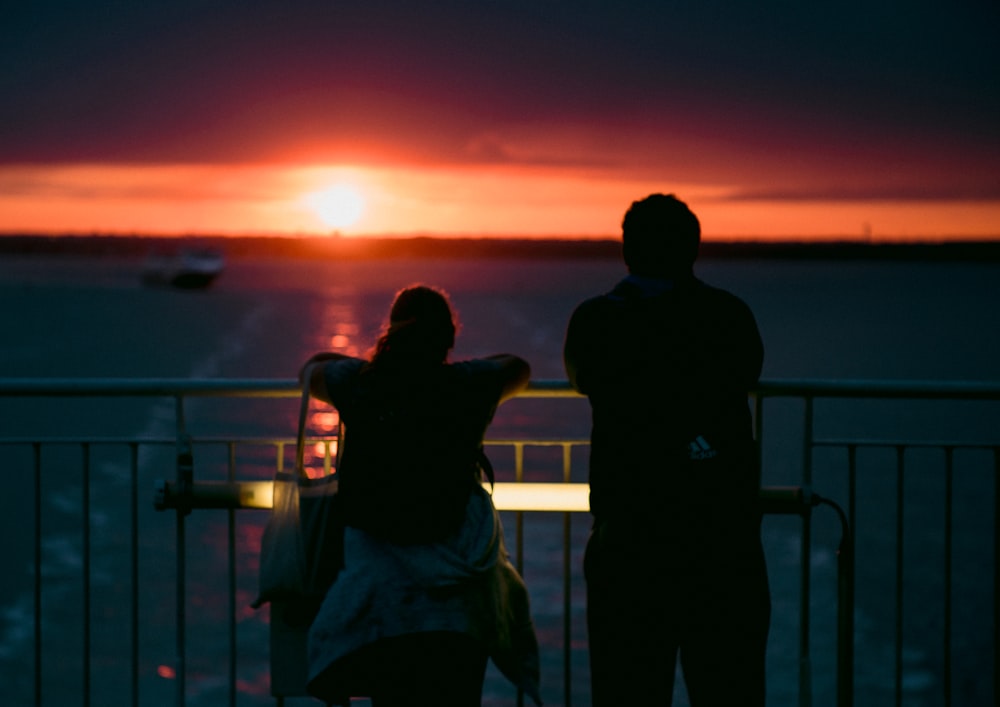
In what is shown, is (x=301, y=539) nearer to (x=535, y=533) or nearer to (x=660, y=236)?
(x=660, y=236)

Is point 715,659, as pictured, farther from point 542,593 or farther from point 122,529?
point 122,529

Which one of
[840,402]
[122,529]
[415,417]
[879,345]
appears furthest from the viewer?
[879,345]

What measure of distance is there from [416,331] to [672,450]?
0.78 m

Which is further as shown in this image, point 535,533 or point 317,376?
point 535,533

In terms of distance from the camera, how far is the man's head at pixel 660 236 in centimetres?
329

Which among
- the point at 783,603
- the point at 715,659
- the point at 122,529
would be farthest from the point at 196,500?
the point at 122,529

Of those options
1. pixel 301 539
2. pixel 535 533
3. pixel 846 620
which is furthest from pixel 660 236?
pixel 535 533

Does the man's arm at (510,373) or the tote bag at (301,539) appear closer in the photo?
the man's arm at (510,373)

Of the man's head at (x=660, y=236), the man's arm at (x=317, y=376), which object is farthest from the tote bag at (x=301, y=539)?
the man's head at (x=660, y=236)

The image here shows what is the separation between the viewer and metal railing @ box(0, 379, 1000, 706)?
13.6ft

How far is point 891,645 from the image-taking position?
1518 centimetres

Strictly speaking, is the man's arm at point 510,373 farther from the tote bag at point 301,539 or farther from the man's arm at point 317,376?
the tote bag at point 301,539

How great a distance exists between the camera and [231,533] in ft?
13.8

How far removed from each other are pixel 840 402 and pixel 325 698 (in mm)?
32628
